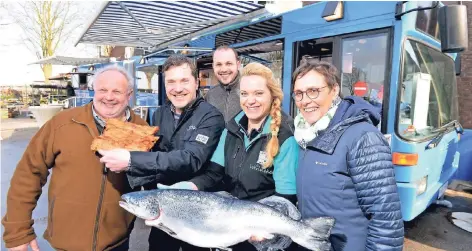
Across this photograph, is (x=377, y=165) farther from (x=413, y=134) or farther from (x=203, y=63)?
(x=203, y=63)

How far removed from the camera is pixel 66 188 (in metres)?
2.01

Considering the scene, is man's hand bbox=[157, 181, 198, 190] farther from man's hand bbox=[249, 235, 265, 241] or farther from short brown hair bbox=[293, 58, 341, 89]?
short brown hair bbox=[293, 58, 341, 89]

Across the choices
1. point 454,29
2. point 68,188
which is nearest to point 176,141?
point 68,188

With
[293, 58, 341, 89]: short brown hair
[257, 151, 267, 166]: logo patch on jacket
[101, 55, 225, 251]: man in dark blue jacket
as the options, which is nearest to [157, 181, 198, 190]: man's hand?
[101, 55, 225, 251]: man in dark blue jacket

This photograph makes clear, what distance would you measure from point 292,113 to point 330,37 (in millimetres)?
1118

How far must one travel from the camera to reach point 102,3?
14.8 feet

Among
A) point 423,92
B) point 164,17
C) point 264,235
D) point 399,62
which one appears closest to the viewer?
point 264,235

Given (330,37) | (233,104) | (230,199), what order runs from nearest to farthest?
(230,199), (233,104), (330,37)

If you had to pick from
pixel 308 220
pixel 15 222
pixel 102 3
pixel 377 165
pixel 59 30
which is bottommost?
pixel 15 222

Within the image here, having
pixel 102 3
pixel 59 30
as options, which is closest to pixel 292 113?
pixel 102 3

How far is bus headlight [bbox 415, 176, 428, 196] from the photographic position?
11.6ft

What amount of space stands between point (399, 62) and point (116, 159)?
9.96 feet

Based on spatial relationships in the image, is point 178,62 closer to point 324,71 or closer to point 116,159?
point 116,159

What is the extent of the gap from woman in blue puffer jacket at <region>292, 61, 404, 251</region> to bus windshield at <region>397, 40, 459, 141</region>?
1.85 metres
